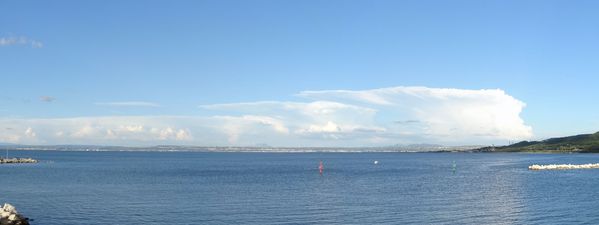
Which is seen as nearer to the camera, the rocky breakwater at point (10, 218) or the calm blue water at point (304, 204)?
the rocky breakwater at point (10, 218)

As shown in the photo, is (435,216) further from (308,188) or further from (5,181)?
(5,181)

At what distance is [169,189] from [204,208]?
26484 mm

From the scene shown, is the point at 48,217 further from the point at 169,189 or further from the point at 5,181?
the point at 5,181

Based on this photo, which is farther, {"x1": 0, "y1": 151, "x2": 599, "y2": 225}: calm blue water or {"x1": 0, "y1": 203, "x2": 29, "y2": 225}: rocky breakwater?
{"x1": 0, "y1": 151, "x2": 599, "y2": 225}: calm blue water

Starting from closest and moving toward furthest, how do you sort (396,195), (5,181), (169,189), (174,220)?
(174,220)
(396,195)
(169,189)
(5,181)

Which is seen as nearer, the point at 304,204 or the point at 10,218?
the point at 10,218

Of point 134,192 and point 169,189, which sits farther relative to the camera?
point 169,189

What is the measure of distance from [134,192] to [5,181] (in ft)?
113

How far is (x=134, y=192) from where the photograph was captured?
82125 mm

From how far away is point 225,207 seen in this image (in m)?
63.8

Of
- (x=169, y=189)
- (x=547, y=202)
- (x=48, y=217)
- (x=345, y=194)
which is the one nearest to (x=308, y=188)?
(x=345, y=194)

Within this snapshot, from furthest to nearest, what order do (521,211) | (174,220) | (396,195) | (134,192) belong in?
1. (134,192)
2. (396,195)
3. (521,211)
4. (174,220)

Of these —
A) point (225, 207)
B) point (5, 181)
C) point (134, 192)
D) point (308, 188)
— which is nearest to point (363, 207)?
point (225, 207)

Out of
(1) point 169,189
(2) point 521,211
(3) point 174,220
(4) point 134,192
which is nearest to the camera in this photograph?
(3) point 174,220
